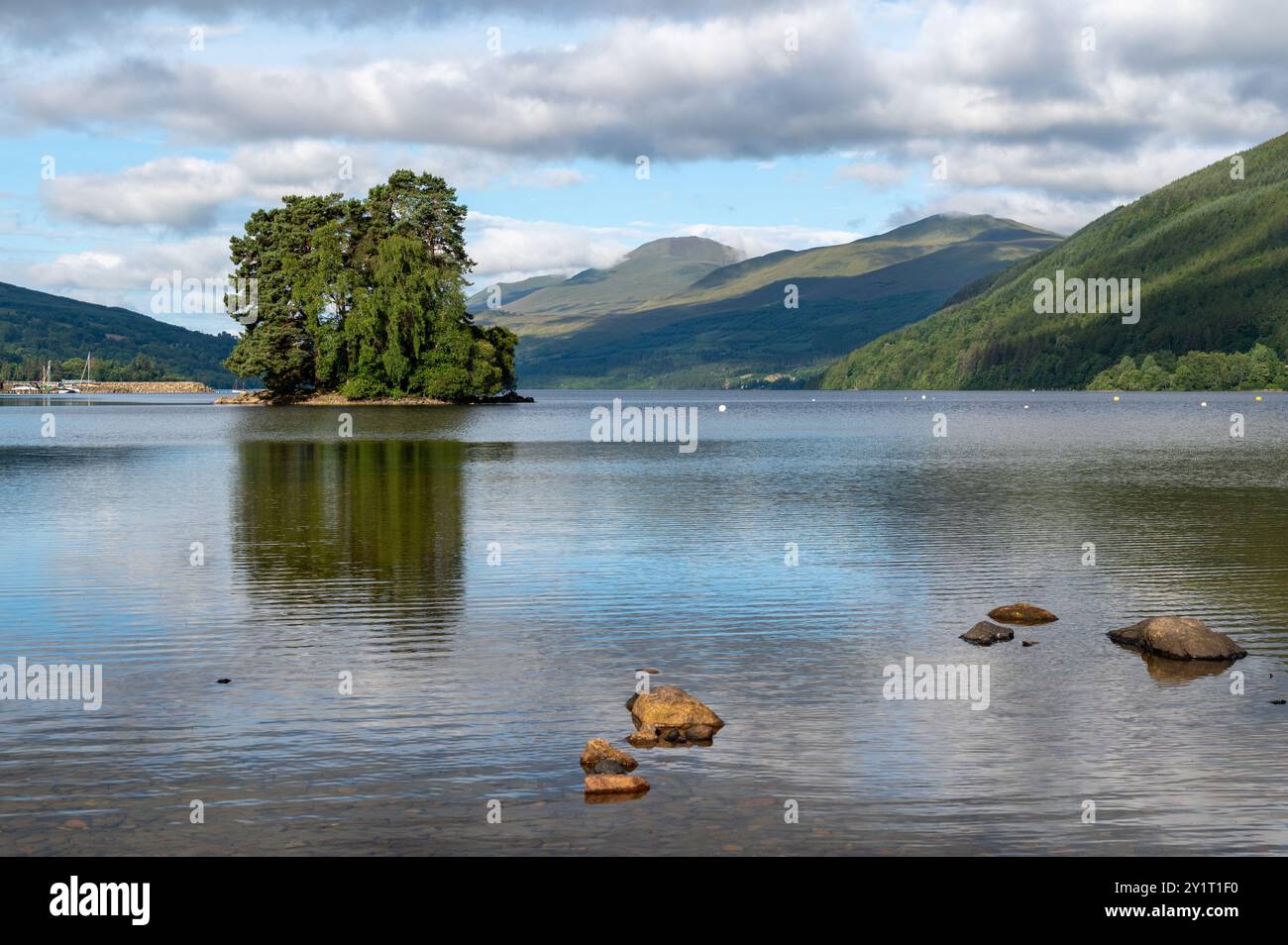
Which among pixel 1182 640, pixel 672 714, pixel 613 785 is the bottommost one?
pixel 613 785

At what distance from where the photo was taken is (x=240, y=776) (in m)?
18.3

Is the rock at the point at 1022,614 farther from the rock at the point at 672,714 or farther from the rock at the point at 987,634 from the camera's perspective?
the rock at the point at 672,714

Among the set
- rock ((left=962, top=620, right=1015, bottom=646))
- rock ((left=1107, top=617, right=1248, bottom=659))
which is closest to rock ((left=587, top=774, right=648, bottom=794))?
rock ((left=962, top=620, right=1015, bottom=646))

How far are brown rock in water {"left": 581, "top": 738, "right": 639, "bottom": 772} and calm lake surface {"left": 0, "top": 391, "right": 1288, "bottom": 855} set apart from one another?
45 cm

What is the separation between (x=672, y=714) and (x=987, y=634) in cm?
1059

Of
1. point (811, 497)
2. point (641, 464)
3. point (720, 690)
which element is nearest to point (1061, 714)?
point (720, 690)

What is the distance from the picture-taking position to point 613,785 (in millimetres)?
17656

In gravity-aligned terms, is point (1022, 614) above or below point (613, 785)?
above

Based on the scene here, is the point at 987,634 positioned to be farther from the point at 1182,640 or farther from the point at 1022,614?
the point at 1182,640

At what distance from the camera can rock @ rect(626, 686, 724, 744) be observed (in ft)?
66.9

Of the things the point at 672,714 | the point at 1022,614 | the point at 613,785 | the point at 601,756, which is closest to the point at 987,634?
the point at 1022,614
